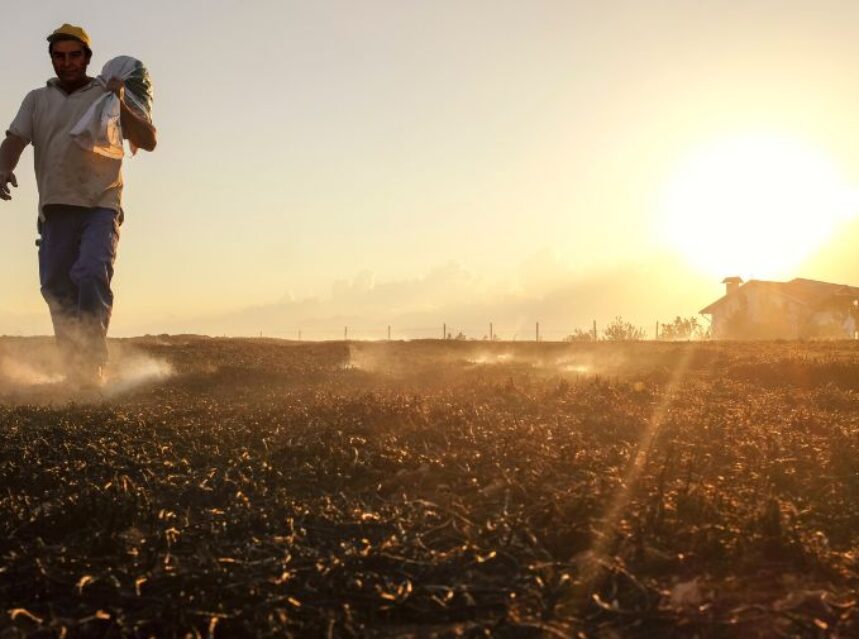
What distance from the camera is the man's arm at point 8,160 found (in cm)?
771

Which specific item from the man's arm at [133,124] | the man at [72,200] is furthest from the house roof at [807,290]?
→ the man at [72,200]

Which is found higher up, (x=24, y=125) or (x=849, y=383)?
(x=24, y=125)

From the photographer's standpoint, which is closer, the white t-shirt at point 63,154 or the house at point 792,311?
the white t-shirt at point 63,154

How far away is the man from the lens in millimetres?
7406

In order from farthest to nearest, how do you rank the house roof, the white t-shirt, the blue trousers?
the house roof < the white t-shirt < the blue trousers

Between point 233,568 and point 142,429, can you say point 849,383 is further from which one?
point 233,568

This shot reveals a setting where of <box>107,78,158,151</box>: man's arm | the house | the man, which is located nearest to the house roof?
the house

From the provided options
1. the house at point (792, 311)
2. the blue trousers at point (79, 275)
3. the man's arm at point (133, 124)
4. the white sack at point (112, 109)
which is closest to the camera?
the white sack at point (112, 109)

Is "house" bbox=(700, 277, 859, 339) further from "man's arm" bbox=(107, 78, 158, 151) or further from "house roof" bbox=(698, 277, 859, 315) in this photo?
"man's arm" bbox=(107, 78, 158, 151)

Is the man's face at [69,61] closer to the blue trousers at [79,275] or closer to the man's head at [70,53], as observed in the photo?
the man's head at [70,53]

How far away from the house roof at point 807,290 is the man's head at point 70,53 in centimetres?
5936

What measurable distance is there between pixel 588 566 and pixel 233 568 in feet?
3.58

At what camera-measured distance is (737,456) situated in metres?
4.05

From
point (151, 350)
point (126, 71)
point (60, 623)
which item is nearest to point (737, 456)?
point (60, 623)
